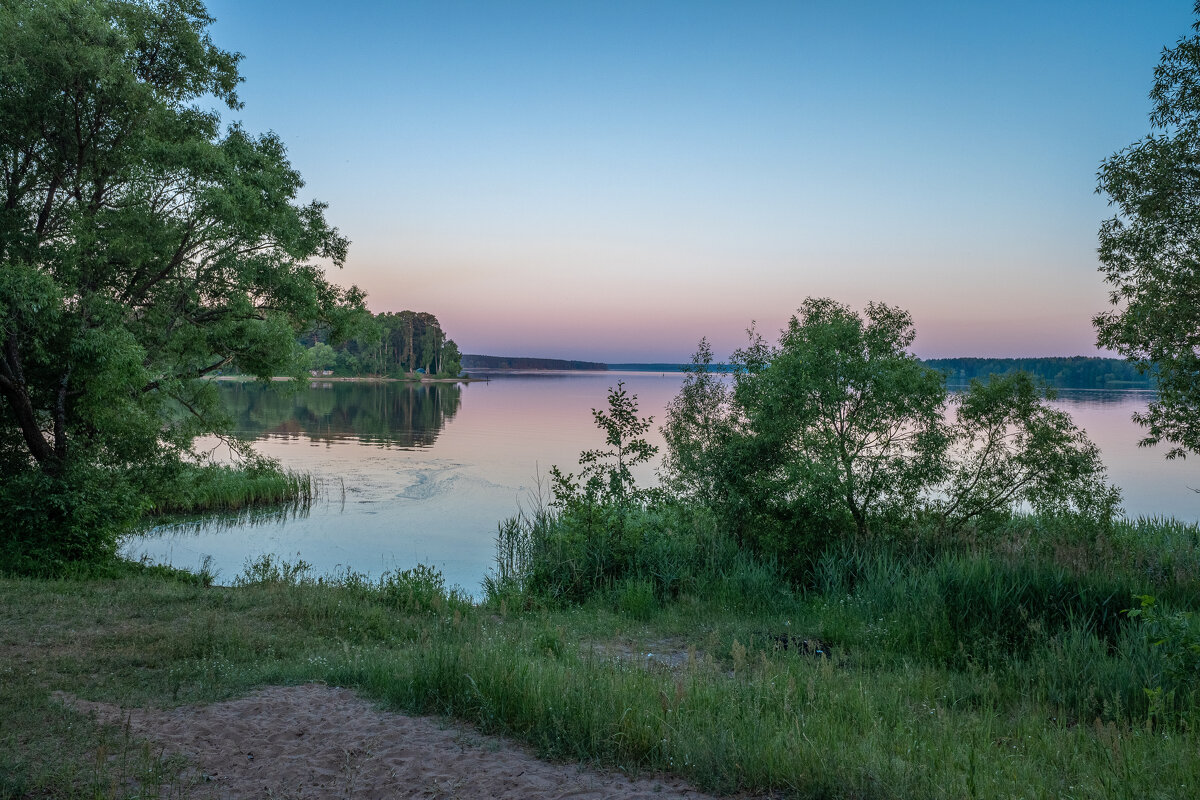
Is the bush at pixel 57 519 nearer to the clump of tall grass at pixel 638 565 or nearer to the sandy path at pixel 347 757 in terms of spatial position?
the clump of tall grass at pixel 638 565

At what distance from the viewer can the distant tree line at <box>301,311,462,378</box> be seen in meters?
130

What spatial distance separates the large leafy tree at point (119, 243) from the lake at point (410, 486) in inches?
124

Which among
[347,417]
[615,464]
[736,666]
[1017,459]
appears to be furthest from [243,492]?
[347,417]

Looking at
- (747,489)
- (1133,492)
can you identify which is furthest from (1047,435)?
(1133,492)

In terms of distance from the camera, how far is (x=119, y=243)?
1346 cm

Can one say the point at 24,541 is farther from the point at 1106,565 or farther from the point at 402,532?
the point at 1106,565

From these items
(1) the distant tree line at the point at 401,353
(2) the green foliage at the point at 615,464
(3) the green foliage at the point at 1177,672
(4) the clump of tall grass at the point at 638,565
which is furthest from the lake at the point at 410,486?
(1) the distant tree line at the point at 401,353

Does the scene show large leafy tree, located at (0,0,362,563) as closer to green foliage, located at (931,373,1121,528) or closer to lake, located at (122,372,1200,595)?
lake, located at (122,372,1200,595)

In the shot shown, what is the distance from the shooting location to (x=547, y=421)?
61.2 metres

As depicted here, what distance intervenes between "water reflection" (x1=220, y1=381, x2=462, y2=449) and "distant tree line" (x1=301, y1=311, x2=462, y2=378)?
38.0 m

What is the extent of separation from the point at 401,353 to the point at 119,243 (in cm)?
13059

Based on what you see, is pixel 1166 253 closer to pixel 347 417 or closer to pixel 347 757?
pixel 347 757

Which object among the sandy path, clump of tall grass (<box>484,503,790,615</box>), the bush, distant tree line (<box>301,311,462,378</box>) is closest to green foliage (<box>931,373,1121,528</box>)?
clump of tall grass (<box>484,503,790,615</box>)

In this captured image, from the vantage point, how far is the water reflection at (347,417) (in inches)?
1838
